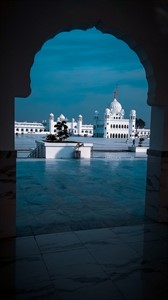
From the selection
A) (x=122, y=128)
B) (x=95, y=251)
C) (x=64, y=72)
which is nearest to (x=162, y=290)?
(x=95, y=251)

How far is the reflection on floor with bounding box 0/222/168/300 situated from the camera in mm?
2240

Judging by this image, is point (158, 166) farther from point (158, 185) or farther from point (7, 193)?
point (7, 193)

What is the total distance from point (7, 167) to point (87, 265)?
1.49m

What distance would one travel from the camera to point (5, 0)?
3115mm

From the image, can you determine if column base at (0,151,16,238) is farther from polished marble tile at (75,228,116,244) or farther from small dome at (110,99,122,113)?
small dome at (110,99,122,113)

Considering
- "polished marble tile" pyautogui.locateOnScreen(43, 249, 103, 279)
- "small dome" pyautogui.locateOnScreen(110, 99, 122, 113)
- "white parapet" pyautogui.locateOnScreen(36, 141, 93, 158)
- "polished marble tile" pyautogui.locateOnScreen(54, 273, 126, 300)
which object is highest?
"small dome" pyautogui.locateOnScreen(110, 99, 122, 113)

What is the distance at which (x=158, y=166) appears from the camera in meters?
3.96

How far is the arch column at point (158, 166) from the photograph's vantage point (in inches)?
154

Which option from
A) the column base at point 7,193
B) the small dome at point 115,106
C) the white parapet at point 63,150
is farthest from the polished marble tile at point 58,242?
the small dome at point 115,106

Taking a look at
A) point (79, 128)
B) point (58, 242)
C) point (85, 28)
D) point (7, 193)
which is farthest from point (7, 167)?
point (79, 128)

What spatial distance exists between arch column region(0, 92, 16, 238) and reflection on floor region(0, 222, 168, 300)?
215 mm

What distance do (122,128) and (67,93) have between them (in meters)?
25.7

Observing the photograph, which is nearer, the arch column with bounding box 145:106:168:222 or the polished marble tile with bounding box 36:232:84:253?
the polished marble tile with bounding box 36:232:84:253

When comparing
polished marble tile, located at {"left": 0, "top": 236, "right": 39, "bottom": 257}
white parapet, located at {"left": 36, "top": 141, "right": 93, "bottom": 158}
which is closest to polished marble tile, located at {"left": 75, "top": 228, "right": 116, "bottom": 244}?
polished marble tile, located at {"left": 0, "top": 236, "right": 39, "bottom": 257}
